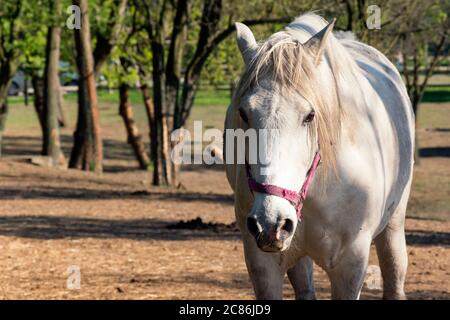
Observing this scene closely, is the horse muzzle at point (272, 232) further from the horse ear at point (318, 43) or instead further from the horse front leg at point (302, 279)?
the horse front leg at point (302, 279)

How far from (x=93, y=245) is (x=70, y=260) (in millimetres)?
1085

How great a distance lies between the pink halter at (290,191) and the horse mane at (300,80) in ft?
0.44

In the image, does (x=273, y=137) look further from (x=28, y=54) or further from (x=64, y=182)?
(x=28, y=54)

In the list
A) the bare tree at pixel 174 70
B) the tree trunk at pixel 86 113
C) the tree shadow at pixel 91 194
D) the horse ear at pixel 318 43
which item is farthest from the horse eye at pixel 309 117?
the tree trunk at pixel 86 113

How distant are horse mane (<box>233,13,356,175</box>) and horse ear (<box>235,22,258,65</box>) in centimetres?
6

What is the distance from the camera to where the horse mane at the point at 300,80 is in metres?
4.78

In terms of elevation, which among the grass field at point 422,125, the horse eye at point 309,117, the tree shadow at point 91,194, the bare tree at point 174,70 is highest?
the horse eye at point 309,117

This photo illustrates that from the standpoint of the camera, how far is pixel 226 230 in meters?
13.4

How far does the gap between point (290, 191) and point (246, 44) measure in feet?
3.29

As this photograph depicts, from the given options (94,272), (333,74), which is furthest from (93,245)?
(333,74)

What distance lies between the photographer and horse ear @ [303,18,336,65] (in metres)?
4.96

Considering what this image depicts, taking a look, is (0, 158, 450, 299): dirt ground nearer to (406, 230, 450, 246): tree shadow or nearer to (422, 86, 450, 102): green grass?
(406, 230, 450, 246): tree shadow

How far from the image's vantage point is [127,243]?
11977mm

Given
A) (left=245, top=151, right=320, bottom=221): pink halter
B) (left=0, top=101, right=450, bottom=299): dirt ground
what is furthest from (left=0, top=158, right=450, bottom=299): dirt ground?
(left=245, top=151, right=320, bottom=221): pink halter
